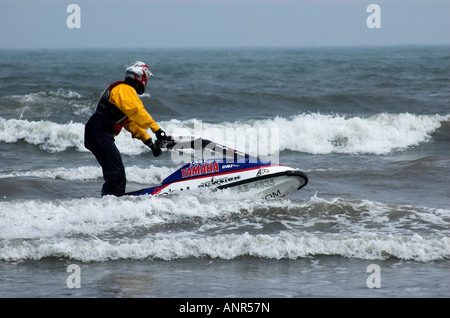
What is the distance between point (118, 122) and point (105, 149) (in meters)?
0.40

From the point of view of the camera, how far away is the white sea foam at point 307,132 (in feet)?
55.1

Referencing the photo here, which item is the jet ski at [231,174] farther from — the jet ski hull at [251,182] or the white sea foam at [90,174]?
the white sea foam at [90,174]

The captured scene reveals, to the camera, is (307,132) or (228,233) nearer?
(228,233)

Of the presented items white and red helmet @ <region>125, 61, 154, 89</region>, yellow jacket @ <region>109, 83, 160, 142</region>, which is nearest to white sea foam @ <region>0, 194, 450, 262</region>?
yellow jacket @ <region>109, 83, 160, 142</region>

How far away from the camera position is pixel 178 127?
758 inches

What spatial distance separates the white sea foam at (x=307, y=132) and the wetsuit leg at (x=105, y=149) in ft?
25.4

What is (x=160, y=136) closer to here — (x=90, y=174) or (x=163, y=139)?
(x=163, y=139)

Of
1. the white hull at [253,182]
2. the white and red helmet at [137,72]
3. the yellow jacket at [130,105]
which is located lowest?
the white hull at [253,182]

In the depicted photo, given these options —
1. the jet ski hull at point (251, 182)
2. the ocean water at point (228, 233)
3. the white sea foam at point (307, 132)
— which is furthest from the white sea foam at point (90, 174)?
the white sea foam at point (307, 132)

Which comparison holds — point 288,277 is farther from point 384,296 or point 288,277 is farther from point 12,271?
point 12,271

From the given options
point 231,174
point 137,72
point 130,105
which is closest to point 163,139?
point 130,105

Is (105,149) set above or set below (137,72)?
below

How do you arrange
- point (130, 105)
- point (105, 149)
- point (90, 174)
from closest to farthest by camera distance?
1. point (130, 105)
2. point (105, 149)
3. point (90, 174)

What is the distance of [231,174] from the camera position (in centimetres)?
824
